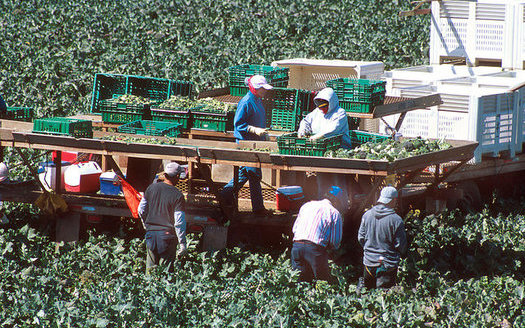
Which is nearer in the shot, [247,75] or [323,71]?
[247,75]

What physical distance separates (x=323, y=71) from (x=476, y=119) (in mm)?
3777

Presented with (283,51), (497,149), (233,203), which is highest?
(283,51)

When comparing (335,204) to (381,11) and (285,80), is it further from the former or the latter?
(381,11)

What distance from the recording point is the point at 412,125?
13523mm

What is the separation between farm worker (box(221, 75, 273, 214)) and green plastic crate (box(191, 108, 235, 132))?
0.78 m

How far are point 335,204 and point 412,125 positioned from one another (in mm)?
4517

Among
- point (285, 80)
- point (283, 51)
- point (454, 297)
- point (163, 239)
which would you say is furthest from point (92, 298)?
point (283, 51)

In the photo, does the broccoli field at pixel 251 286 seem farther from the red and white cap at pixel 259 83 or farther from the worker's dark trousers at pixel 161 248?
the red and white cap at pixel 259 83

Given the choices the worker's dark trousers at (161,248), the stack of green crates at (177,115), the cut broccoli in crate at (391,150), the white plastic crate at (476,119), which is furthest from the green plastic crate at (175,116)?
the white plastic crate at (476,119)

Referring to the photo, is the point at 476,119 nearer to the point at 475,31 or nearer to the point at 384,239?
the point at 475,31

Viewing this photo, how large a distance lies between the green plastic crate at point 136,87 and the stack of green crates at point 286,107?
1.75 m

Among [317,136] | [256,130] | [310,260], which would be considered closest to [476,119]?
[317,136]

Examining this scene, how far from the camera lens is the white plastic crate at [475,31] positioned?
50.7 ft

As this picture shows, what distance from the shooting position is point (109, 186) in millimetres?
11367
